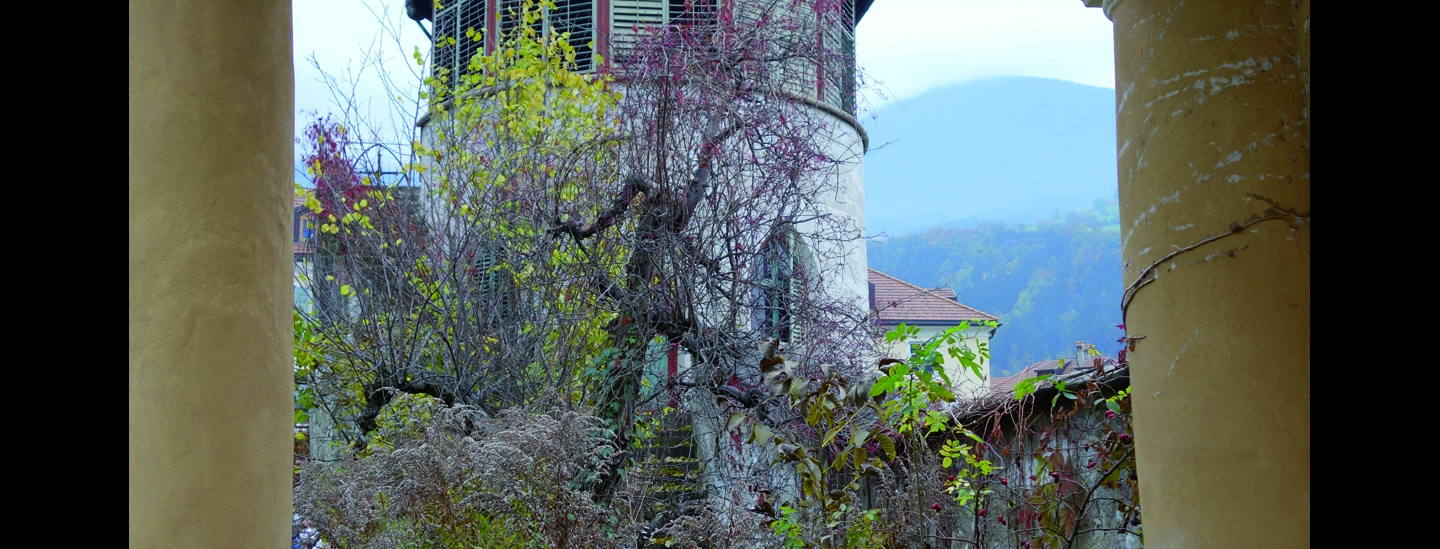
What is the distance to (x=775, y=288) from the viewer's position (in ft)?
19.1

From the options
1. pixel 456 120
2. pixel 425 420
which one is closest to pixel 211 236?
pixel 425 420

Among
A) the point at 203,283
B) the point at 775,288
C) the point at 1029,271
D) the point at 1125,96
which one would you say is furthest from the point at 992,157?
the point at 203,283

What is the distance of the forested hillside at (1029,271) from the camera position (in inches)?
923

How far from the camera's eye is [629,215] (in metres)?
5.64

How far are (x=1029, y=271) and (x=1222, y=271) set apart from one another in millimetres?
29313

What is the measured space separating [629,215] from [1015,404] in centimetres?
237

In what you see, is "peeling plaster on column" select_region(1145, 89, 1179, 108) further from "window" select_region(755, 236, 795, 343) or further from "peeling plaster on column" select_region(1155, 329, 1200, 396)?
"window" select_region(755, 236, 795, 343)

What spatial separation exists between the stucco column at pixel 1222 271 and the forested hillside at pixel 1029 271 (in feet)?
58.0

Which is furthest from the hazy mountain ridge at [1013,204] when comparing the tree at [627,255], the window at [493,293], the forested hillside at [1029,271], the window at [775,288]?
the window at [493,293]

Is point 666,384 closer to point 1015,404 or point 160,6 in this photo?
point 1015,404

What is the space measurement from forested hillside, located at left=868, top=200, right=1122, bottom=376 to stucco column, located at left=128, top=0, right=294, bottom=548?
18.0m

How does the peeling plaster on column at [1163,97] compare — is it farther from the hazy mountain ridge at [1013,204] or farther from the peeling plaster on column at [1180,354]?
the hazy mountain ridge at [1013,204]

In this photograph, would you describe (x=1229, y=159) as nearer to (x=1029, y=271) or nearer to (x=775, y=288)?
(x=775, y=288)
